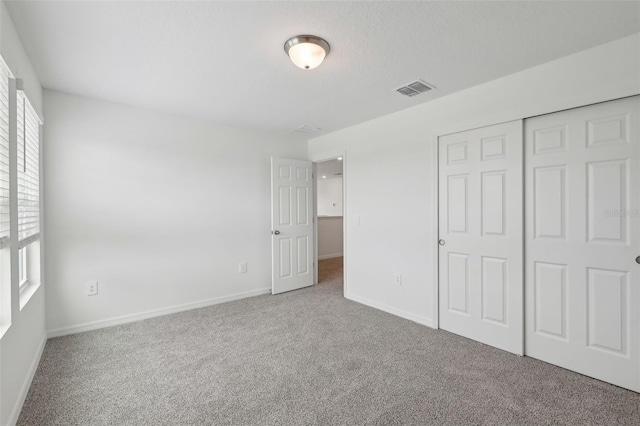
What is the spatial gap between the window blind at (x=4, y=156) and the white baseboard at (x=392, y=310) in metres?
3.32

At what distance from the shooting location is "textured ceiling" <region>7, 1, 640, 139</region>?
165cm

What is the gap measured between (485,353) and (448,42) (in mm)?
2494

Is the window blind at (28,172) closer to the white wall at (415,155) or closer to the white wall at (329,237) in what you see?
the white wall at (415,155)

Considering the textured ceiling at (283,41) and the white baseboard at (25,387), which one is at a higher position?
the textured ceiling at (283,41)

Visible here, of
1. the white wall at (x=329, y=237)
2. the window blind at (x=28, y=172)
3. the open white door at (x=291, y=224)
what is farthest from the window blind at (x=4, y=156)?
the white wall at (x=329, y=237)

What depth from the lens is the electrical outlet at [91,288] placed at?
114 inches

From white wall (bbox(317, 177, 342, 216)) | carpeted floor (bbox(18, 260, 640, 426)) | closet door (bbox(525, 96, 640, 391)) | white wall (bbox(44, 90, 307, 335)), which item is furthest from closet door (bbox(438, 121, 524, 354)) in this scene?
white wall (bbox(317, 177, 342, 216))

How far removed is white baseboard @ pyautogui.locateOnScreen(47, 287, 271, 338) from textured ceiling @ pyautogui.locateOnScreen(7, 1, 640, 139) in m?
2.33

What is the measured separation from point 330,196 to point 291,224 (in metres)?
5.05

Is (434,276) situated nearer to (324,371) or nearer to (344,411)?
(324,371)

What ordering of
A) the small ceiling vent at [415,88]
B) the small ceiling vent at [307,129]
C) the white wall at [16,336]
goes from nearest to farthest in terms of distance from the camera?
1. the white wall at [16,336]
2. the small ceiling vent at [415,88]
3. the small ceiling vent at [307,129]

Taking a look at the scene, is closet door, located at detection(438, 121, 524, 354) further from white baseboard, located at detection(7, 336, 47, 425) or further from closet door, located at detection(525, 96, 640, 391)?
white baseboard, located at detection(7, 336, 47, 425)

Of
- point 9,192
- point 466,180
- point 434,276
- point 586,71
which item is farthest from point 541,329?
point 9,192

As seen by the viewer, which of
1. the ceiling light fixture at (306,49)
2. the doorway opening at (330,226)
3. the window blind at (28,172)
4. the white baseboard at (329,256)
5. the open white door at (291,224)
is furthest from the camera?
the white baseboard at (329,256)
